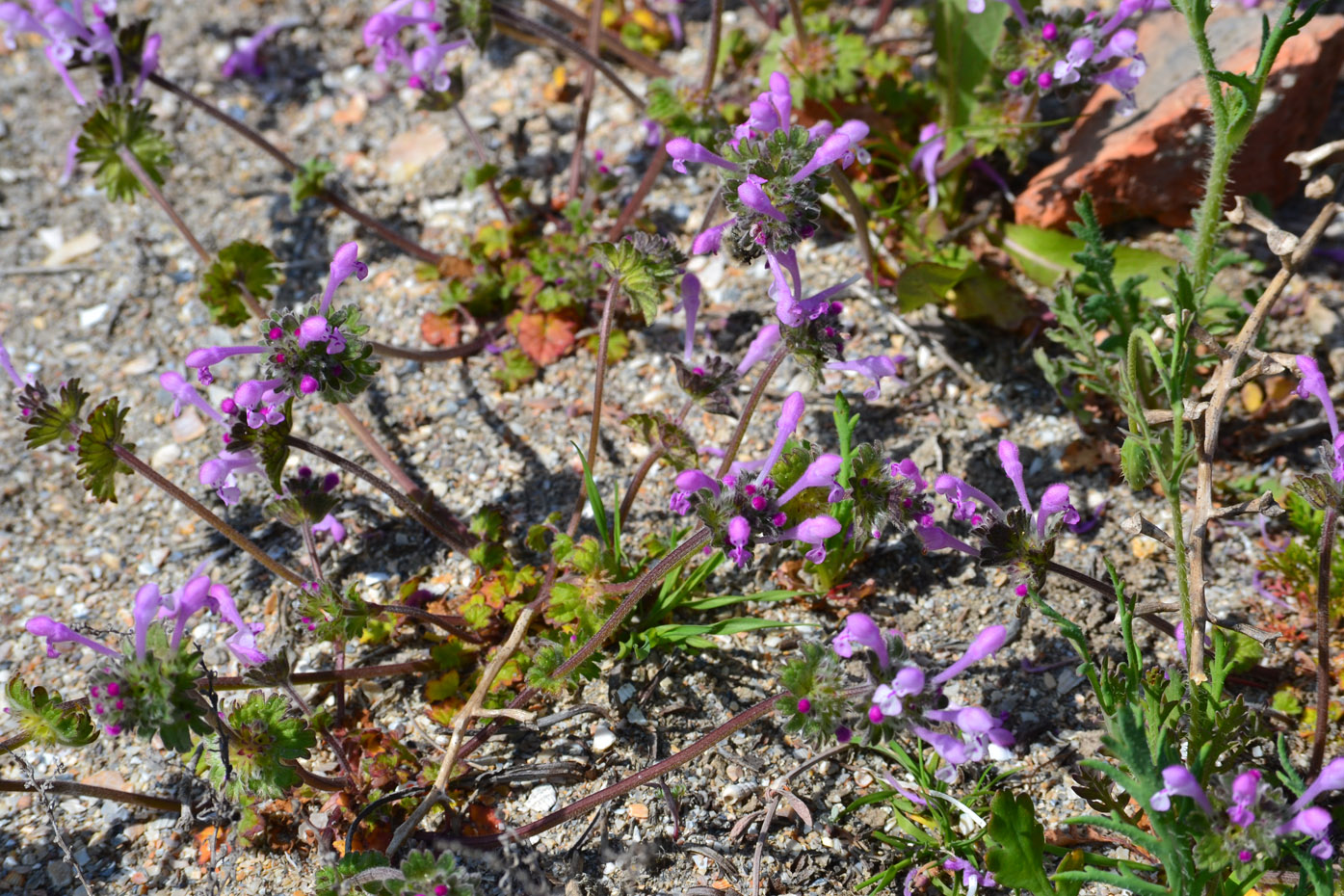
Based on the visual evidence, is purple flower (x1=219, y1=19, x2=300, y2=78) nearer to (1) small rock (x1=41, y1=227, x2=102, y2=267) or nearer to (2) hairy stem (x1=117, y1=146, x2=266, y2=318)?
(1) small rock (x1=41, y1=227, x2=102, y2=267)

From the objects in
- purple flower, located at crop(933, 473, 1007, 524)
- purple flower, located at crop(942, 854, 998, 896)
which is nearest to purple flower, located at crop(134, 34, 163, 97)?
purple flower, located at crop(933, 473, 1007, 524)

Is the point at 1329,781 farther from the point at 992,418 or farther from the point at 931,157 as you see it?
the point at 931,157

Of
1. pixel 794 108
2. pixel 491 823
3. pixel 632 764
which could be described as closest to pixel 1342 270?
pixel 794 108

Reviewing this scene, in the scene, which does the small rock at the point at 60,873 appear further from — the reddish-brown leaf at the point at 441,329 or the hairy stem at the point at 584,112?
the hairy stem at the point at 584,112

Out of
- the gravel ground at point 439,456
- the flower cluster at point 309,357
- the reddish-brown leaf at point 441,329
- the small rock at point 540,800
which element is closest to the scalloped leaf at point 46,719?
the gravel ground at point 439,456

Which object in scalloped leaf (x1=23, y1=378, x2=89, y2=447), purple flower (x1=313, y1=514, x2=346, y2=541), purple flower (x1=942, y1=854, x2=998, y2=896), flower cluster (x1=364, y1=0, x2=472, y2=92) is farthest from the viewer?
flower cluster (x1=364, y1=0, x2=472, y2=92)

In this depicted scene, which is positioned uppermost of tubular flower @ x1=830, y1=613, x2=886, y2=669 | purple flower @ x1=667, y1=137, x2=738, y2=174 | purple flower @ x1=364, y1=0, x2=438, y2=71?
purple flower @ x1=364, y1=0, x2=438, y2=71

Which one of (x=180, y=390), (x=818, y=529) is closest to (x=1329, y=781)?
(x=818, y=529)
